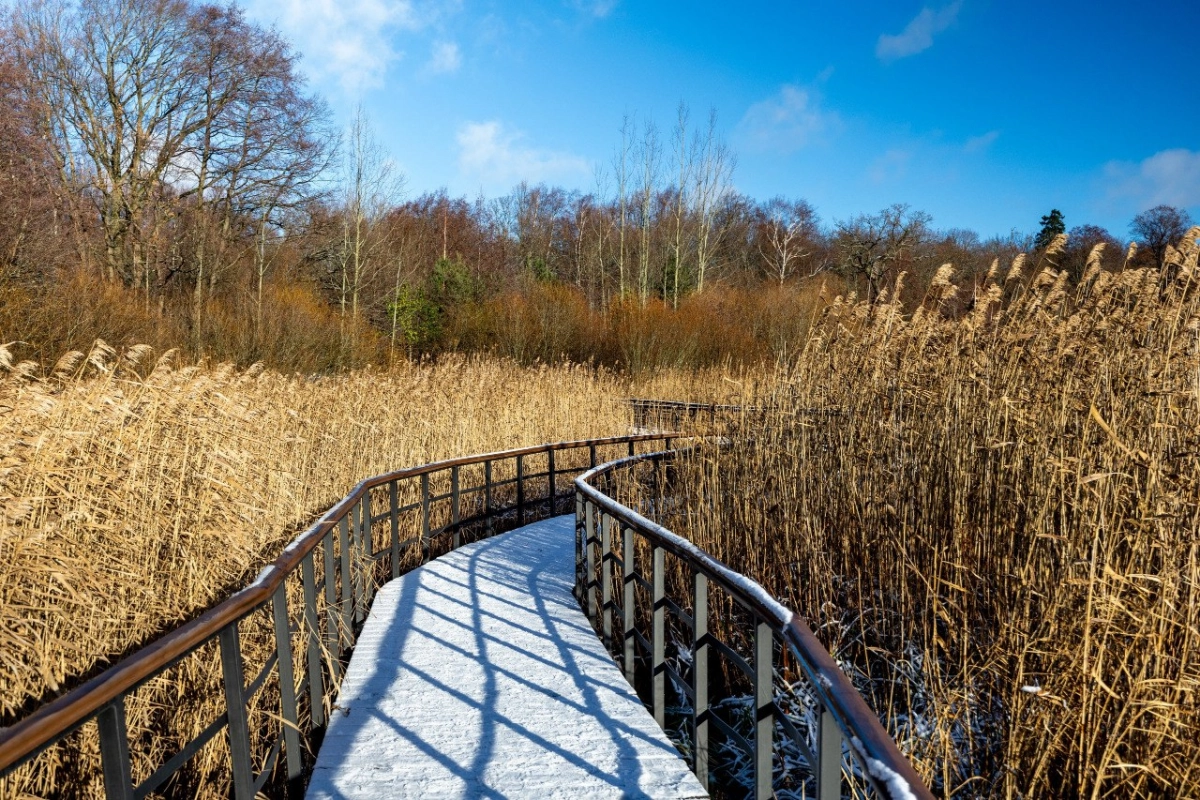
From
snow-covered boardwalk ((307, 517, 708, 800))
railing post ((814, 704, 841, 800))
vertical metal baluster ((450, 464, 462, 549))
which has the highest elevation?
railing post ((814, 704, 841, 800))

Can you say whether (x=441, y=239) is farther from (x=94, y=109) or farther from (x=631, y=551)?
(x=631, y=551)

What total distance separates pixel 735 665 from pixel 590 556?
2227mm

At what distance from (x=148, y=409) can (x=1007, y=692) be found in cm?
482

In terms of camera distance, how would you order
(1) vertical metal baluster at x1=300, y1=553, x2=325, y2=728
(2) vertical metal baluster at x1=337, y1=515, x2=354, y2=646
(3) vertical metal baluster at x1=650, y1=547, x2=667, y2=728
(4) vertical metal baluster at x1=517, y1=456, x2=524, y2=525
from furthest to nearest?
(4) vertical metal baluster at x1=517, y1=456, x2=524, y2=525, (2) vertical metal baluster at x1=337, y1=515, x2=354, y2=646, (3) vertical metal baluster at x1=650, y1=547, x2=667, y2=728, (1) vertical metal baluster at x1=300, y1=553, x2=325, y2=728

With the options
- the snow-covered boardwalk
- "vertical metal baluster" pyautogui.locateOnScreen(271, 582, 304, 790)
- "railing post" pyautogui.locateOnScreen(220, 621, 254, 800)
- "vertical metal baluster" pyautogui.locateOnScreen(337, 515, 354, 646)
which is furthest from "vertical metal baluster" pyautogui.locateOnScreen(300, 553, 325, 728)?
"railing post" pyautogui.locateOnScreen(220, 621, 254, 800)

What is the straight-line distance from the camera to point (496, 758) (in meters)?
3.78

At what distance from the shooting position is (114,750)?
2.05 metres

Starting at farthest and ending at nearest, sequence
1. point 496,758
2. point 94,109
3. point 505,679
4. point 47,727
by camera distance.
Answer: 1. point 94,109
2. point 505,679
3. point 496,758
4. point 47,727

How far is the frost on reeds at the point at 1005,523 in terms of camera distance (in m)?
2.97

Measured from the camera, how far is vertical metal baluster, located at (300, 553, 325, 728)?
4.07 m

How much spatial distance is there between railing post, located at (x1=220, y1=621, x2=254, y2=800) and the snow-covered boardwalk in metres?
0.68

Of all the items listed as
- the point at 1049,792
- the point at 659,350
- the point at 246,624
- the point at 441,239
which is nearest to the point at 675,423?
the point at 659,350

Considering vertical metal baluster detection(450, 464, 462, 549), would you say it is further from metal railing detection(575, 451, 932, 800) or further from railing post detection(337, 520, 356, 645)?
railing post detection(337, 520, 356, 645)

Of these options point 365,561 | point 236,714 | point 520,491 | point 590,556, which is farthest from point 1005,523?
point 520,491
